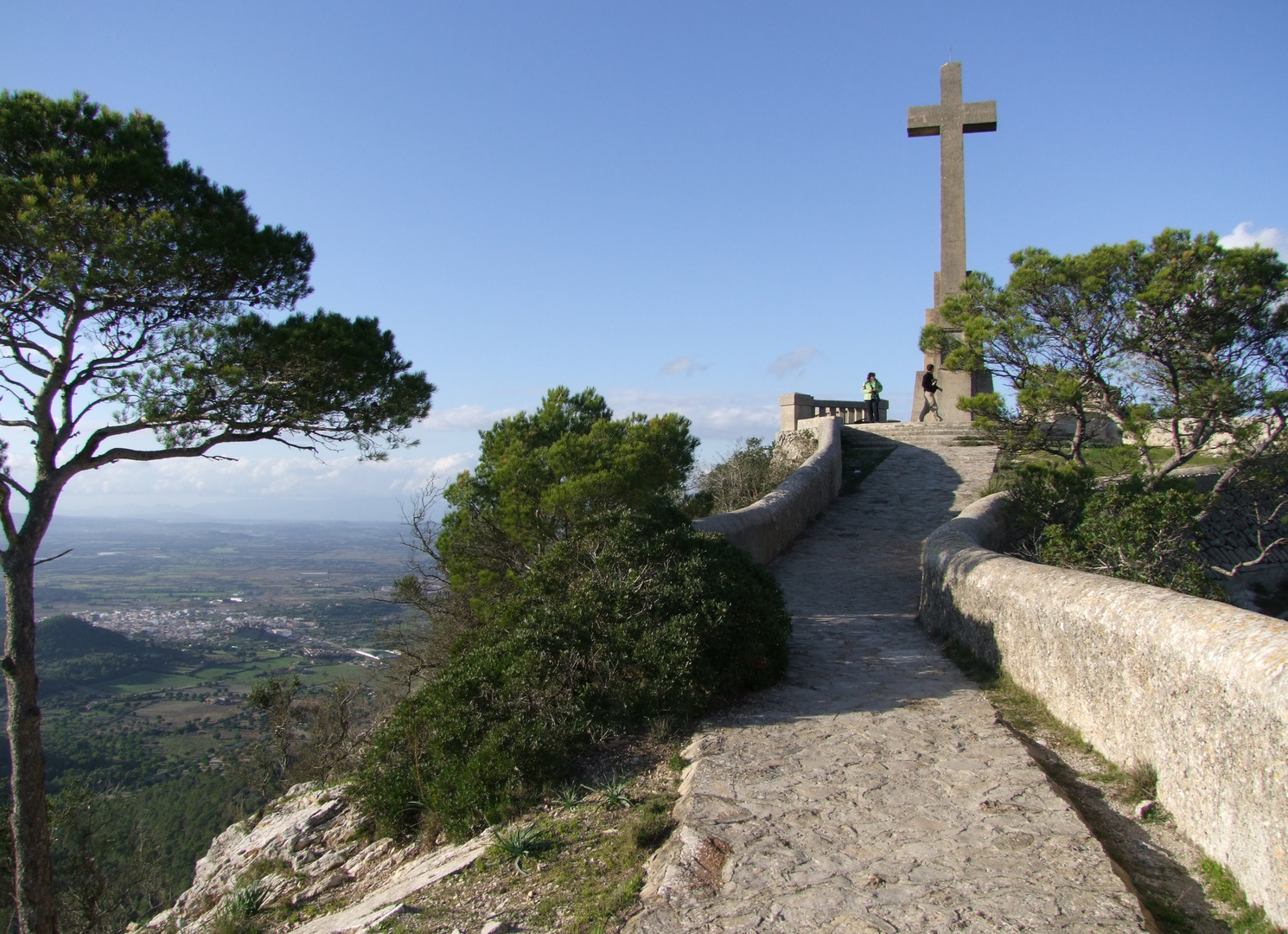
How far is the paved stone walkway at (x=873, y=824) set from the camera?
10.5 feet

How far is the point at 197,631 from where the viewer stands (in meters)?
47.0

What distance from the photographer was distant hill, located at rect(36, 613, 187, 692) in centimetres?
3675

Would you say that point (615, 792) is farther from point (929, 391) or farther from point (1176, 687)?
point (929, 391)

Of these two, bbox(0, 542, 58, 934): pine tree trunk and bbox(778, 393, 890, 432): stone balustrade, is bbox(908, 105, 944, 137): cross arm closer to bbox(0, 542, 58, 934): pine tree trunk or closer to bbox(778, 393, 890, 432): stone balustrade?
bbox(778, 393, 890, 432): stone balustrade

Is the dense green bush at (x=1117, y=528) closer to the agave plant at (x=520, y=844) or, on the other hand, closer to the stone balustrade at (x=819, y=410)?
the agave plant at (x=520, y=844)

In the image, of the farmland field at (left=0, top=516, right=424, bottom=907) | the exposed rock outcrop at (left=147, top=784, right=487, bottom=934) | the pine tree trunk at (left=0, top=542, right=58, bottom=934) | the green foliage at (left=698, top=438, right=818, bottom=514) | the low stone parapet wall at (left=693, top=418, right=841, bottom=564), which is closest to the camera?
the exposed rock outcrop at (left=147, top=784, right=487, bottom=934)

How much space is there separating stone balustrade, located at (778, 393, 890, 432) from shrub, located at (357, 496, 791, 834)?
14128 mm

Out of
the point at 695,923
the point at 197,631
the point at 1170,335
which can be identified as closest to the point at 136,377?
the point at 695,923

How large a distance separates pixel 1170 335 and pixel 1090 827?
9262 millimetres

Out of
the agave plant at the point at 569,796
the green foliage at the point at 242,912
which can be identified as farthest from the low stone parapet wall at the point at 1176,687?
the green foliage at the point at 242,912

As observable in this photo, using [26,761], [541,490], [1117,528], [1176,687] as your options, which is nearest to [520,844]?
[1176,687]

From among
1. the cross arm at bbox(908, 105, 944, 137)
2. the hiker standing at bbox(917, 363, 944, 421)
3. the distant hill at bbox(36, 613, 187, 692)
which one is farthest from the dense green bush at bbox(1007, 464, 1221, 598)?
the distant hill at bbox(36, 613, 187, 692)

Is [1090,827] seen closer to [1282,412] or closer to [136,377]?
[1282,412]

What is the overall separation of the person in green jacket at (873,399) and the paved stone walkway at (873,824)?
15704mm
